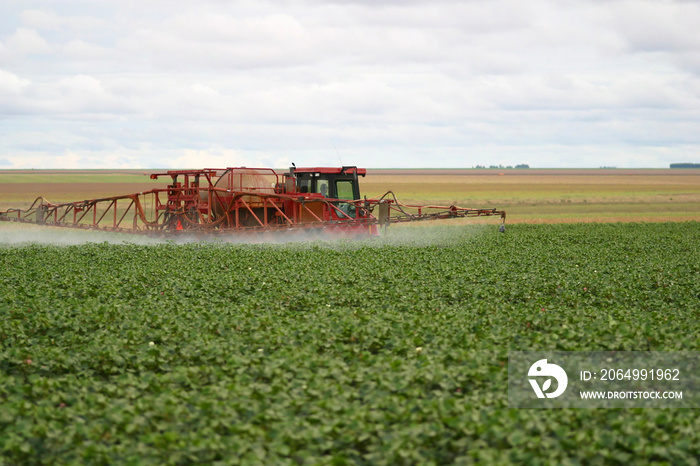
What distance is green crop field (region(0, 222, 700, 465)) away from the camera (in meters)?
5.76

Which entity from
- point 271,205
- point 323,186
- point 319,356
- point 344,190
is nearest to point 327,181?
point 323,186

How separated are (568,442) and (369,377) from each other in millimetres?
2270

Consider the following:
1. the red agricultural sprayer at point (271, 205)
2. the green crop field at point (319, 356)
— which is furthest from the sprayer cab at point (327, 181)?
the green crop field at point (319, 356)

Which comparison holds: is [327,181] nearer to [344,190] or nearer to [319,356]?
[344,190]

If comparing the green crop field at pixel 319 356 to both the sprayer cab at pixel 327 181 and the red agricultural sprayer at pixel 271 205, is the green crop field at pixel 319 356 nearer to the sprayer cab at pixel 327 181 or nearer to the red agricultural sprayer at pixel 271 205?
the red agricultural sprayer at pixel 271 205

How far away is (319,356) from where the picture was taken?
815cm

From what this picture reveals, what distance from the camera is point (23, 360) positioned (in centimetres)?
849

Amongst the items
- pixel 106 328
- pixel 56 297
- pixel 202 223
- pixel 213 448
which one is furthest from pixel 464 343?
pixel 202 223

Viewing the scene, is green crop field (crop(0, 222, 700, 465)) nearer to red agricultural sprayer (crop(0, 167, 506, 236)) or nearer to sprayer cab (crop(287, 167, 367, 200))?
red agricultural sprayer (crop(0, 167, 506, 236))

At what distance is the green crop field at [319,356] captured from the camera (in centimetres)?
576

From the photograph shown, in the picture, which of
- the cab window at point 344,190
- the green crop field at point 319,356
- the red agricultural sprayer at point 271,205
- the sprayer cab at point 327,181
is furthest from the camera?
the cab window at point 344,190

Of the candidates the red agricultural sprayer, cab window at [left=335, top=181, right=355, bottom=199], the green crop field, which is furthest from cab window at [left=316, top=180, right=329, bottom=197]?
the green crop field

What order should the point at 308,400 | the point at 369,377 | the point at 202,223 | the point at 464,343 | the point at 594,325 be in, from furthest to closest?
the point at 202,223 → the point at 594,325 → the point at 464,343 → the point at 369,377 → the point at 308,400

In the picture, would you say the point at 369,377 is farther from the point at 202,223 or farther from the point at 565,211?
the point at 565,211
